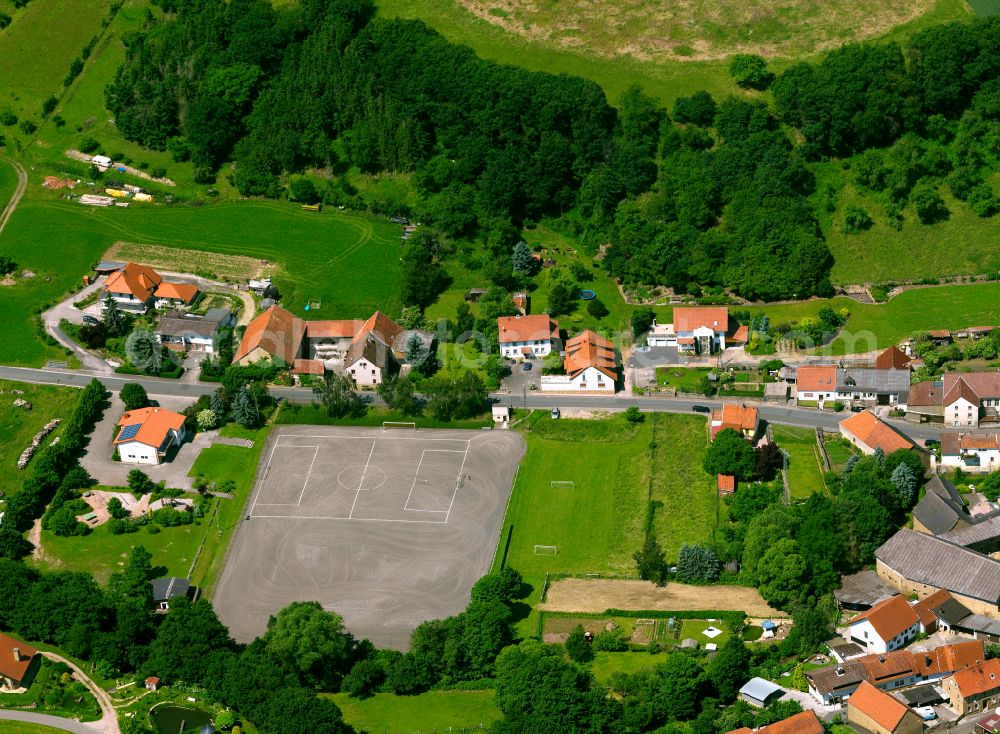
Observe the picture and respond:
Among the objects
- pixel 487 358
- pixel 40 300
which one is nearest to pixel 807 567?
pixel 487 358

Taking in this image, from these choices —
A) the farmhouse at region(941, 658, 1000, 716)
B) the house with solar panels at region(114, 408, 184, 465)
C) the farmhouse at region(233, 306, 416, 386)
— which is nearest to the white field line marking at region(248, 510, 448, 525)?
the house with solar panels at region(114, 408, 184, 465)

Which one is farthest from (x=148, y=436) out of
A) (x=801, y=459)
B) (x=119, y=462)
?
(x=801, y=459)

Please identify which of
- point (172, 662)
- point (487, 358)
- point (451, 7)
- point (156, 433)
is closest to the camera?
point (172, 662)

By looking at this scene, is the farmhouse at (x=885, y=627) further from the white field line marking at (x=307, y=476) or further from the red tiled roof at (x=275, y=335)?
the red tiled roof at (x=275, y=335)

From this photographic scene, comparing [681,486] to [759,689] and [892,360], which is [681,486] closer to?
[892,360]

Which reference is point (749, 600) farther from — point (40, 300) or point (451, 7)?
point (451, 7)

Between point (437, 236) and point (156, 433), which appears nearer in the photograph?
point (156, 433)

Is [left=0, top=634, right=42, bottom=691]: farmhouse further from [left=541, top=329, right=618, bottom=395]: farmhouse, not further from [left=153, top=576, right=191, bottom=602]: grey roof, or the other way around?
[left=541, top=329, right=618, bottom=395]: farmhouse
